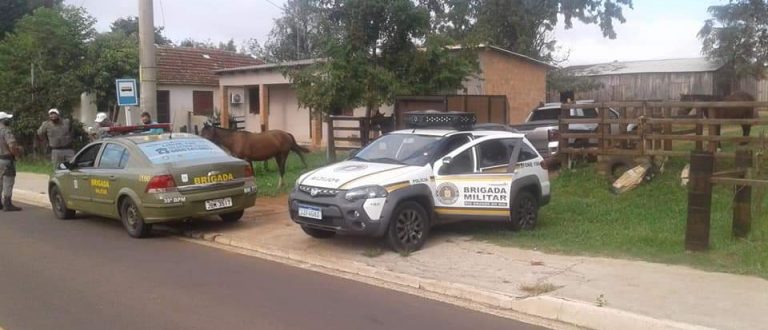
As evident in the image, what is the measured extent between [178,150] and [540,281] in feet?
20.4

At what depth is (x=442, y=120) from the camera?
1071 centimetres

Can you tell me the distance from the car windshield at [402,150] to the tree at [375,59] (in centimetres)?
591

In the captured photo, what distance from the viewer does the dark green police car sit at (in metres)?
10.8

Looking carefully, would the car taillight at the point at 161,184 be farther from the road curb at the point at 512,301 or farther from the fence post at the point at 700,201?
the fence post at the point at 700,201

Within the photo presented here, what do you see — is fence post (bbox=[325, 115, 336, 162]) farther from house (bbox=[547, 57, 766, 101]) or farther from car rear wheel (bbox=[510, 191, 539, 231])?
house (bbox=[547, 57, 766, 101])

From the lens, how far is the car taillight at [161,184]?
35.0 feet

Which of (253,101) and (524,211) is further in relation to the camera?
(253,101)

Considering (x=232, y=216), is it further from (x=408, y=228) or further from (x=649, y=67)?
(x=649, y=67)

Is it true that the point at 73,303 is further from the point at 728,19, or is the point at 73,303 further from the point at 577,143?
the point at 728,19

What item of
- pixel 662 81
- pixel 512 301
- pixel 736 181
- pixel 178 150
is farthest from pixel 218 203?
pixel 662 81

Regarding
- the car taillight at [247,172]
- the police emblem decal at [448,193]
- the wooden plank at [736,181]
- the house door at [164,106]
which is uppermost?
the house door at [164,106]

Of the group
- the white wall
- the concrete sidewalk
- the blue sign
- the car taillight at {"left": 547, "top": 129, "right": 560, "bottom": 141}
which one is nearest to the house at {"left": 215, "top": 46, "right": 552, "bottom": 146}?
the white wall

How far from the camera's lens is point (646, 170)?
43.0ft

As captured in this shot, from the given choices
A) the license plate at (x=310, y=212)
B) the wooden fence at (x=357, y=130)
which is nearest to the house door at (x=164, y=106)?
the wooden fence at (x=357, y=130)
